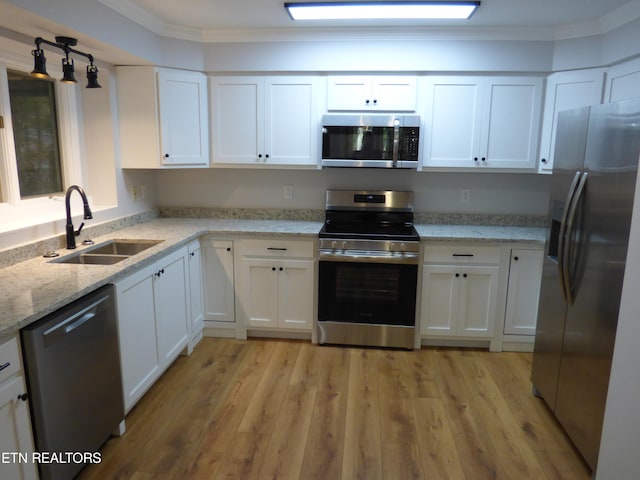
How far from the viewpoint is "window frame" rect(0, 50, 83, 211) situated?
2443 millimetres

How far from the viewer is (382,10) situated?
107 inches

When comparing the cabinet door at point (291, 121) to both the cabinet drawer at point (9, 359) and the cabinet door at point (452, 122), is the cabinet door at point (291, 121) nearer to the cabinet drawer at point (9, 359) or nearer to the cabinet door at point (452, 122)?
the cabinet door at point (452, 122)

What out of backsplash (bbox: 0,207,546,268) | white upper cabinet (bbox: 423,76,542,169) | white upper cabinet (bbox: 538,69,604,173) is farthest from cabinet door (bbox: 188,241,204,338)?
white upper cabinet (bbox: 538,69,604,173)

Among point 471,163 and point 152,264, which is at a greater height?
point 471,163

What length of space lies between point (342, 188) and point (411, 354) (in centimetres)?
148

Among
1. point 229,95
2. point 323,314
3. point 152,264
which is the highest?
point 229,95

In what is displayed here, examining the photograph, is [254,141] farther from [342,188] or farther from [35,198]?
[35,198]

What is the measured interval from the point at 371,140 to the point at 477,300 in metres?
1.44

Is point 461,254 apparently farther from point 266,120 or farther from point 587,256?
point 266,120

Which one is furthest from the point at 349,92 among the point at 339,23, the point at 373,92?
the point at 339,23

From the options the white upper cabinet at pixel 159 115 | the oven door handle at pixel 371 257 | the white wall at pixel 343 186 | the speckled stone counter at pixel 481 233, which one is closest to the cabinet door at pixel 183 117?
the white upper cabinet at pixel 159 115

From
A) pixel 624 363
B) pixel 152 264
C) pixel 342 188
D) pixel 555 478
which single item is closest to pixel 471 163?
pixel 342 188

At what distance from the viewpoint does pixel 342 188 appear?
3750mm

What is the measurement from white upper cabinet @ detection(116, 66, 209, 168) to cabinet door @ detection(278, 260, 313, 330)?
1156mm
